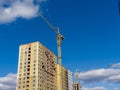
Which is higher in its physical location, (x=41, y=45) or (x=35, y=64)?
(x=41, y=45)

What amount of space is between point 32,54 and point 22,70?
16172 mm

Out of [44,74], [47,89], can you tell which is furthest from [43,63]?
[47,89]

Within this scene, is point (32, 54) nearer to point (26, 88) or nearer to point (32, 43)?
point (32, 43)

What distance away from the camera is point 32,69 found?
610 feet

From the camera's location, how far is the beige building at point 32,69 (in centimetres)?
17988

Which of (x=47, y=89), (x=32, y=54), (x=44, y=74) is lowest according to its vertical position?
(x=47, y=89)

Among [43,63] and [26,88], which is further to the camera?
[43,63]

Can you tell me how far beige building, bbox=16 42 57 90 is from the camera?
180 metres

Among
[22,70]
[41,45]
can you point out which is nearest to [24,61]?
[22,70]

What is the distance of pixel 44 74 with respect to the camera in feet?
639

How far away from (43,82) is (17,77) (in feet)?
73.5

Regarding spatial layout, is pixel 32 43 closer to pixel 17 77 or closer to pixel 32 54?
pixel 32 54

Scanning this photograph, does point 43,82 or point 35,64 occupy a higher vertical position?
point 35,64

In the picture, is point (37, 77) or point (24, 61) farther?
point (24, 61)
